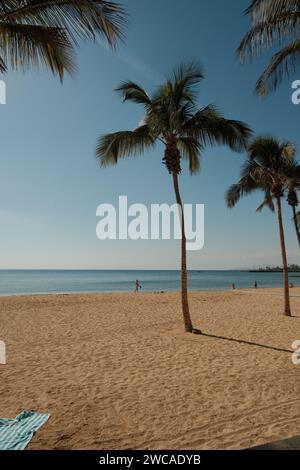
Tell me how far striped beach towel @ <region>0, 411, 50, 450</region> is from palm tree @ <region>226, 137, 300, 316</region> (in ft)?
42.4

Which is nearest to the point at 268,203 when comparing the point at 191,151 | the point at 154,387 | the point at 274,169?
the point at 274,169

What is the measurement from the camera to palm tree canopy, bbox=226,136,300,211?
13750mm

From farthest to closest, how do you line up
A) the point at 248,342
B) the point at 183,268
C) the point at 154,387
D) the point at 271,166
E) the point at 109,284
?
the point at 109,284
the point at 271,166
the point at 183,268
the point at 248,342
the point at 154,387

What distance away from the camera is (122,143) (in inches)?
417

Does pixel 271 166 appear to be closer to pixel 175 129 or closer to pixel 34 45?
pixel 175 129

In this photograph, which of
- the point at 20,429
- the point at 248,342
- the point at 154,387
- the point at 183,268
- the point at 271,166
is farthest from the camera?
the point at 271,166

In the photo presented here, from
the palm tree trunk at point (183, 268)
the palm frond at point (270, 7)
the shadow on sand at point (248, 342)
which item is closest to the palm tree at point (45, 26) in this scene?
the palm frond at point (270, 7)

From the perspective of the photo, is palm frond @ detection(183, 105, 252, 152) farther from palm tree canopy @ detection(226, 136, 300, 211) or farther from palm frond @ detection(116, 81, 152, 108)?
palm tree canopy @ detection(226, 136, 300, 211)

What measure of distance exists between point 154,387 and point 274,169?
12.2 meters

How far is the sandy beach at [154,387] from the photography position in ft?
12.8

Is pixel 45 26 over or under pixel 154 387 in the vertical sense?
over

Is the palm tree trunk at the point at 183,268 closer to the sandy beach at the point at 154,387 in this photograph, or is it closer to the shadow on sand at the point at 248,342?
the sandy beach at the point at 154,387
